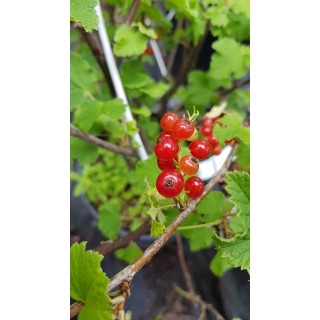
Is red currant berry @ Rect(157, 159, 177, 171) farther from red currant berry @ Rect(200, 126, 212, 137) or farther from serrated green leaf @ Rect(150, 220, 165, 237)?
red currant berry @ Rect(200, 126, 212, 137)

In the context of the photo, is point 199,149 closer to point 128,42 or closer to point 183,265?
point 128,42

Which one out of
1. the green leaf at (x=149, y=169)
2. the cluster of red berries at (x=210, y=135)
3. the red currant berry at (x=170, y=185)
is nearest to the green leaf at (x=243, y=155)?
the cluster of red berries at (x=210, y=135)

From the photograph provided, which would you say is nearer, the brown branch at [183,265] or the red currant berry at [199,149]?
the red currant berry at [199,149]

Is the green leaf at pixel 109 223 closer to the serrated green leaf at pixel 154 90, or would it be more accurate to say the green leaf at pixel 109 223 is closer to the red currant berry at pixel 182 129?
the serrated green leaf at pixel 154 90

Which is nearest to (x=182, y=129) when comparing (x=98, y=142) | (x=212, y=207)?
(x=212, y=207)

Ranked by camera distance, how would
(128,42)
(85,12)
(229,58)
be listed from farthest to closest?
(229,58) < (128,42) < (85,12)
